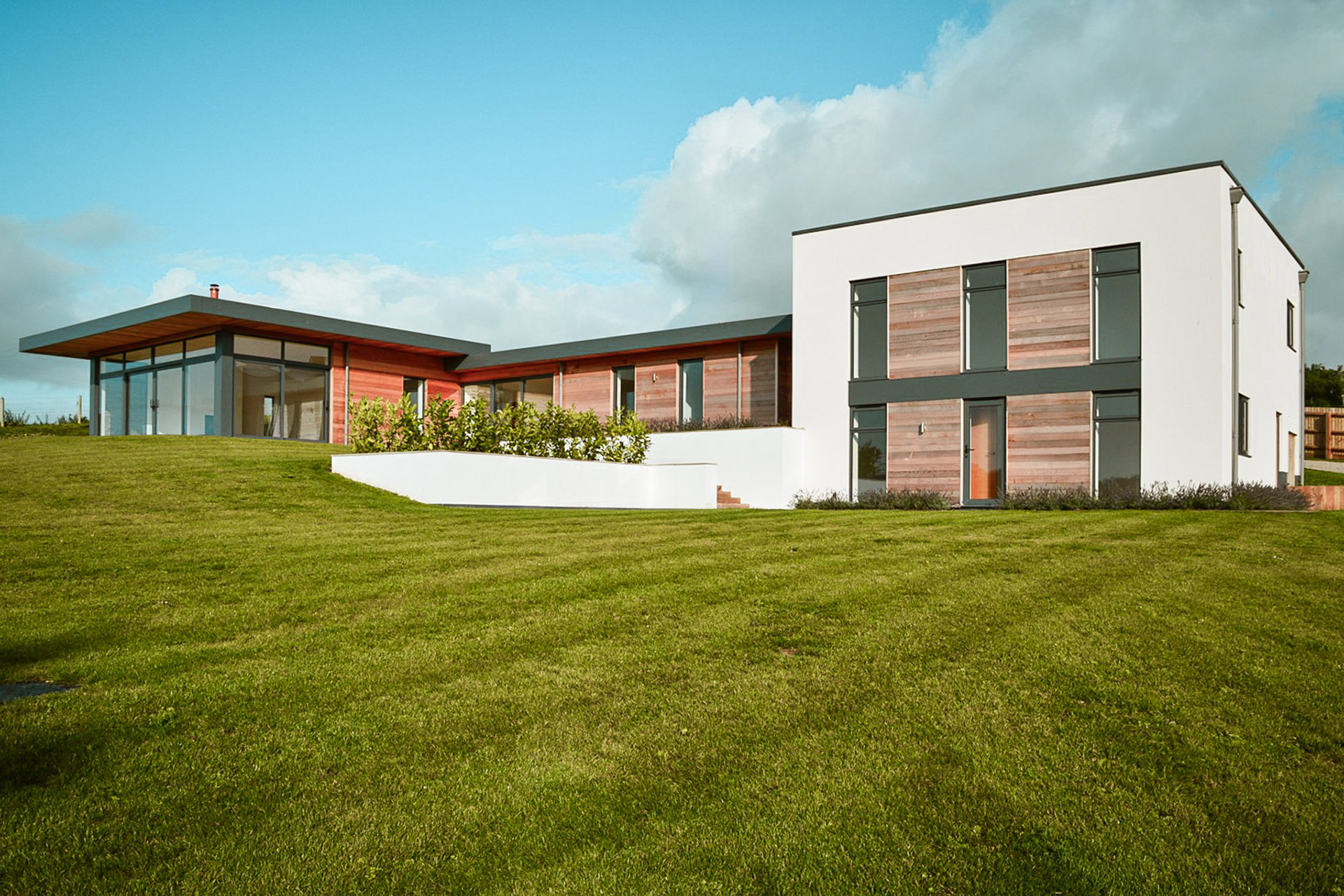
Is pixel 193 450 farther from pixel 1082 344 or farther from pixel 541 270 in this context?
pixel 1082 344

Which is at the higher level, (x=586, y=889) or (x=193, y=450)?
(x=193, y=450)

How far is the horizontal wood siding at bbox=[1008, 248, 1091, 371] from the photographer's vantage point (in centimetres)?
1600

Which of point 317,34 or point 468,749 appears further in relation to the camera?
point 317,34

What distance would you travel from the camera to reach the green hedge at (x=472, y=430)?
15195 millimetres

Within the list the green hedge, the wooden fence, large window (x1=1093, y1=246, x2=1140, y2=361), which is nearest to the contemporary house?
large window (x1=1093, y1=246, x2=1140, y2=361)

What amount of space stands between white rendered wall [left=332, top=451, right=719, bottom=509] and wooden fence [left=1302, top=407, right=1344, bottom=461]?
22686mm

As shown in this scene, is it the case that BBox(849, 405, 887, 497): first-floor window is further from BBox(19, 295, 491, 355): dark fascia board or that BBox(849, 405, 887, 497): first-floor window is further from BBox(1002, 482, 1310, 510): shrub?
BBox(19, 295, 491, 355): dark fascia board

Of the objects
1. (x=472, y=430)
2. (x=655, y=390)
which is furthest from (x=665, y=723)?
(x=655, y=390)

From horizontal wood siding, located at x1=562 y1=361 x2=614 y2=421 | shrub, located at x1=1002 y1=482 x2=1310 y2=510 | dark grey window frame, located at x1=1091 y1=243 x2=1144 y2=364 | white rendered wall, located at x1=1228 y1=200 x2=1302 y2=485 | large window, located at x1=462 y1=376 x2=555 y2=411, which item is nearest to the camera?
shrub, located at x1=1002 y1=482 x2=1310 y2=510

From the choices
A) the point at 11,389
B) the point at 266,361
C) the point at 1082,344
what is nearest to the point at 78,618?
the point at 1082,344

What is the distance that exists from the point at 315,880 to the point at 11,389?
33.1 metres

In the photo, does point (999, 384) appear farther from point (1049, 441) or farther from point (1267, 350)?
point (1267, 350)

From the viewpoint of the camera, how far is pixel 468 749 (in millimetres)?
3406

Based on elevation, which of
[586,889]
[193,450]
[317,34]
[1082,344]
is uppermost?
[317,34]
